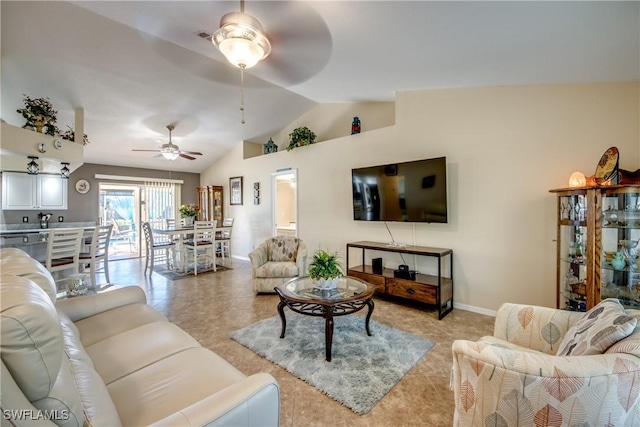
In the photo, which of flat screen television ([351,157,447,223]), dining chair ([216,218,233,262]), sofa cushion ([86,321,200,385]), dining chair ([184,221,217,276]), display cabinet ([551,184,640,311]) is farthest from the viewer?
dining chair ([216,218,233,262])

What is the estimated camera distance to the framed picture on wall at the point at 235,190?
22.5 feet

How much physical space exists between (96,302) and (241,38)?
2294mm

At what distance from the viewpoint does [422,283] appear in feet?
10.9

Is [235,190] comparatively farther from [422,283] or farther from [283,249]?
[422,283]

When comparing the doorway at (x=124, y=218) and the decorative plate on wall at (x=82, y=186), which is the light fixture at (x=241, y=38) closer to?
the decorative plate on wall at (x=82, y=186)

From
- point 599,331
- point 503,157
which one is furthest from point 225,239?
point 599,331

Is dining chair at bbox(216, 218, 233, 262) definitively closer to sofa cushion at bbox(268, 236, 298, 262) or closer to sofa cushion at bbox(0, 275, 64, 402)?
sofa cushion at bbox(268, 236, 298, 262)

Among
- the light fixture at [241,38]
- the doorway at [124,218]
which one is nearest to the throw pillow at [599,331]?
the light fixture at [241,38]

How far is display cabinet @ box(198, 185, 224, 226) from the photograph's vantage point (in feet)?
24.2

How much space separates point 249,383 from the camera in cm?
108

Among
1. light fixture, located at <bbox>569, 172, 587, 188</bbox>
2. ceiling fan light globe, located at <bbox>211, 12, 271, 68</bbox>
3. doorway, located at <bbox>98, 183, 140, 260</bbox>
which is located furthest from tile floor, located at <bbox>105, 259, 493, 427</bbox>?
ceiling fan light globe, located at <bbox>211, 12, 271, 68</bbox>

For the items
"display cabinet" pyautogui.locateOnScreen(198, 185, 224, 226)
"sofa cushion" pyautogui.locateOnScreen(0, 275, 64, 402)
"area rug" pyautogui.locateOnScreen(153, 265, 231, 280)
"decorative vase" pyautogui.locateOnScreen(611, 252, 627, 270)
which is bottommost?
"area rug" pyautogui.locateOnScreen(153, 265, 231, 280)

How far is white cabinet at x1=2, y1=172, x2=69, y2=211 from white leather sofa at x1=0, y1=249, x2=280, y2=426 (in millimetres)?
5215

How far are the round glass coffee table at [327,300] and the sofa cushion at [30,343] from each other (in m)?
1.77
